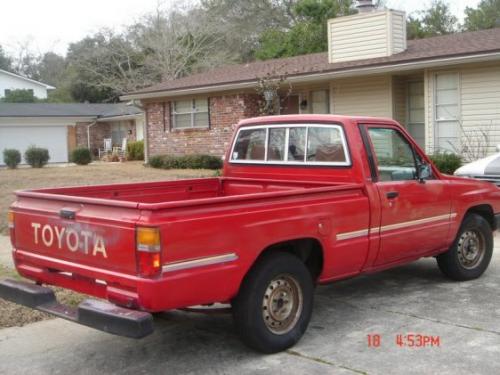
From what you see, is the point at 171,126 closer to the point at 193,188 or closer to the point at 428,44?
the point at 428,44

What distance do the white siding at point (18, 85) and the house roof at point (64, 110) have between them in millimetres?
16829

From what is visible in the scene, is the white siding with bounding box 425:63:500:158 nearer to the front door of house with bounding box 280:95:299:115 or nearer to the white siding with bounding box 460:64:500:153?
the white siding with bounding box 460:64:500:153

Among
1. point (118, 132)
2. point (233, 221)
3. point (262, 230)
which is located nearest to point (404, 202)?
point (262, 230)

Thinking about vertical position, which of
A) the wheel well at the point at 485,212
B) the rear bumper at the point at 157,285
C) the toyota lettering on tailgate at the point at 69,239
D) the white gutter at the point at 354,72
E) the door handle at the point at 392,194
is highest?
the white gutter at the point at 354,72

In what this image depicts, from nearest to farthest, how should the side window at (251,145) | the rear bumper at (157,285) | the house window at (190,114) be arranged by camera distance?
the rear bumper at (157,285)
the side window at (251,145)
the house window at (190,114)

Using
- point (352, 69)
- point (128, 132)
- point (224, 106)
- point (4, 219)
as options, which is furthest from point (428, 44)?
point (128, 132)

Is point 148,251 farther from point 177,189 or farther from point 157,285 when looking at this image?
point 177,189

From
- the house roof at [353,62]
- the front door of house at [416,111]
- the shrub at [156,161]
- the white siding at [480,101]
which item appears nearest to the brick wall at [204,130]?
the shrub at [156,161]

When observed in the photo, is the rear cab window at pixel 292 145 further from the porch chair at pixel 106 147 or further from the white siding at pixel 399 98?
the porch chair at pixel 106 147

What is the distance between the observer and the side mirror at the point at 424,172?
6.05 meters

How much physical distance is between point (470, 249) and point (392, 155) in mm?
1665

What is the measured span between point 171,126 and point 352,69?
8.91m

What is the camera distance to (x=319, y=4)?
33.2 m

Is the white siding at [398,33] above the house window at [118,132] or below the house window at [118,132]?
above
